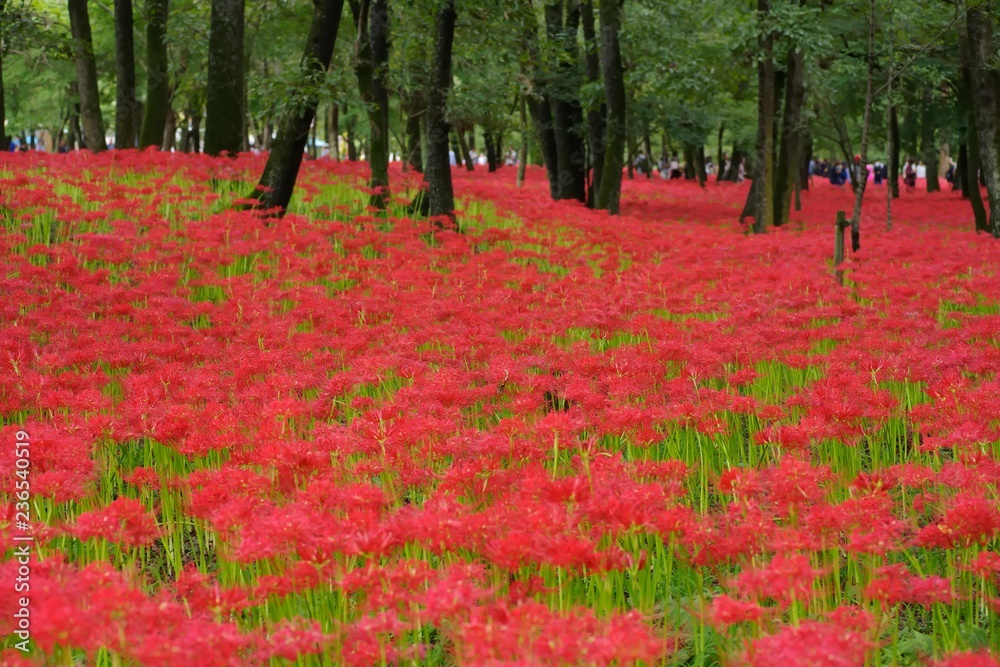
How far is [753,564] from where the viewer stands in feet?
10.2

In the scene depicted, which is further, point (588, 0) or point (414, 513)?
point (588, 0)

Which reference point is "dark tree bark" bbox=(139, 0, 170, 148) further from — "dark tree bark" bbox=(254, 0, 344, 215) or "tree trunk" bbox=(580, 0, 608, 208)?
"tree trunk" bbox=(580, 0, 608, 208)

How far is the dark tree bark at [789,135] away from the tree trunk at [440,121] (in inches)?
346

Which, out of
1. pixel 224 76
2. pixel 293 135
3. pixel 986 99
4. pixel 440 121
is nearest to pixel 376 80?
pixel 224 76

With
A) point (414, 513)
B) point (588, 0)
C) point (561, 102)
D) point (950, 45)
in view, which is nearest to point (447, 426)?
point (414, 513)

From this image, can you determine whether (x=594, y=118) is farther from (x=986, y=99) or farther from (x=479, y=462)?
(x=479, y=462)

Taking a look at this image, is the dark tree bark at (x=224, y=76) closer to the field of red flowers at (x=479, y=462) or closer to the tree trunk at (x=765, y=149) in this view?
the field of red flowers at (x=479, y=462)

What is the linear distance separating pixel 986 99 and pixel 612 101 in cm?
669

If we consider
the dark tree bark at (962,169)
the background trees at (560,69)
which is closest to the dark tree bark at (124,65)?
the background trees at (560,69)

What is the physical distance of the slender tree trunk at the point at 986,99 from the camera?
14531mm

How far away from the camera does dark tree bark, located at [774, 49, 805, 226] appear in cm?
1980

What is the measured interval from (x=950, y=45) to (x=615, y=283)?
17.1 meters

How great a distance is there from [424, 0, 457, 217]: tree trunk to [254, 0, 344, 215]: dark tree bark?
161 centimetres

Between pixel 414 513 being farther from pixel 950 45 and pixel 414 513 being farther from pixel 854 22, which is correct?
pixel 950 45
